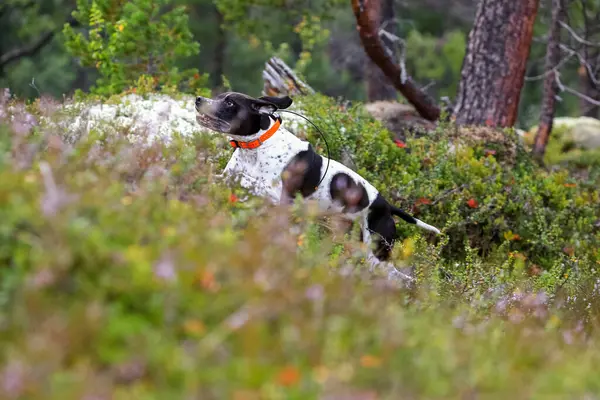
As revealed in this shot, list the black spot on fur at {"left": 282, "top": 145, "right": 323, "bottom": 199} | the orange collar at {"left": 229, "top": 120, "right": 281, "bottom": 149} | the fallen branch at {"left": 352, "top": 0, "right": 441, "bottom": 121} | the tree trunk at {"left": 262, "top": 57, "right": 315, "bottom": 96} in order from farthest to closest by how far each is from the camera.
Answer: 1. the tree trunk at {"left": 262, "top": 57, "right": 315, "bottom": 96}
2. the fallen branch at {"left": 352, "top": 0, "right": 441, "bottom": 121}
3. the orange collar at {"left": 229, "top": 120, "right": 281, "bottom": 149}
4. the black spot on fur at {"left": 282, "top": 145, "right": 323, "bottom": 199}

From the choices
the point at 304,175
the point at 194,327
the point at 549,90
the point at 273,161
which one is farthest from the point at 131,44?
the point at 194,327

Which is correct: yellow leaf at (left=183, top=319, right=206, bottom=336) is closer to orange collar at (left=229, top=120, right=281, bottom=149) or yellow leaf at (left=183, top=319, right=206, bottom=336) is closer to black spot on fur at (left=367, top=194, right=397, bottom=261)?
orange collar at (left=229, top=120, right=281, bottom=149)

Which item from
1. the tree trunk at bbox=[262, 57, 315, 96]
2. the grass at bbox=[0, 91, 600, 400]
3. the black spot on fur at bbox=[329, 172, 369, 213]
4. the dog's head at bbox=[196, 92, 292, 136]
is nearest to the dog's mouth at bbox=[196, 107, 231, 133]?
the dog's head at bbox=[196, 92, 292, 136]

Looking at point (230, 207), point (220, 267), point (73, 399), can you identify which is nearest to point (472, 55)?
point (230, 207)

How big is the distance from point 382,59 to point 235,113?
491 centimetres

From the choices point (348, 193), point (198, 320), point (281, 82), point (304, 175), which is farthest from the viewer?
point (281, 82)

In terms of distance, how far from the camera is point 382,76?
53.8ft

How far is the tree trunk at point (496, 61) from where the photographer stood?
10375 millimetres

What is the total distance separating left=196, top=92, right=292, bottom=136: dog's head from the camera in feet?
20.3

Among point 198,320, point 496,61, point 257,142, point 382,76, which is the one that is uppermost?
A: point 198,320

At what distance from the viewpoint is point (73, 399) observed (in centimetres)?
204

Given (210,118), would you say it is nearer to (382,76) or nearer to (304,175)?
(304,175)

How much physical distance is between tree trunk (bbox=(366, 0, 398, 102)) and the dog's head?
10.2 m

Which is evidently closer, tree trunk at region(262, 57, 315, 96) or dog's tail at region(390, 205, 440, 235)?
dog's tail at region(390, 205, 440, 235)
